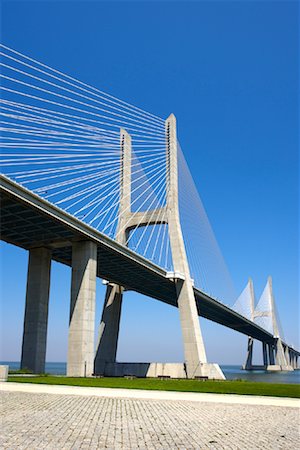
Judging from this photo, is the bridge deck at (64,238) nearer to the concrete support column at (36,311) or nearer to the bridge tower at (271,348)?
the concrete support column at (36,311)

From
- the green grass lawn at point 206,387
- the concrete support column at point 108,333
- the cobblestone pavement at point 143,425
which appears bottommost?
the green grass lawn at point 206,387

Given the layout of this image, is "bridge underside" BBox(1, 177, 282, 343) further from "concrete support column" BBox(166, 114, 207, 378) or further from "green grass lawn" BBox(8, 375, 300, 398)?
"green grass lawn" BBox(8, 375, 300, 398)

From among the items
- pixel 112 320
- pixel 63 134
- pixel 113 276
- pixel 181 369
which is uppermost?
pixel 63 134

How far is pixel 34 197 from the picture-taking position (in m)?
28.3

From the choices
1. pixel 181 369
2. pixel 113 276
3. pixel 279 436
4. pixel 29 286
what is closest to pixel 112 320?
pixel 113 276

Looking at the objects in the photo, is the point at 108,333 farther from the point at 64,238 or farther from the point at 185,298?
the point at 64,238

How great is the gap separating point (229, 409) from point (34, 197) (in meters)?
19.0

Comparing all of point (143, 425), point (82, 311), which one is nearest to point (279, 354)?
point (82, 311)

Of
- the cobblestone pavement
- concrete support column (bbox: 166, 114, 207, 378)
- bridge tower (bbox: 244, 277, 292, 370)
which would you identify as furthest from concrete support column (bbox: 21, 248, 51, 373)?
bridge tower (bbox: 244, 277, 292, 370)

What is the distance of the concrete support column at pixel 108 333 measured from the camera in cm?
4881

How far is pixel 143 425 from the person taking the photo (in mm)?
9430

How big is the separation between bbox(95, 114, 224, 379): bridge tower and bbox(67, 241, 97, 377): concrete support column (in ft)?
23.0

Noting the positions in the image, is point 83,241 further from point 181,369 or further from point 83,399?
point 83,399

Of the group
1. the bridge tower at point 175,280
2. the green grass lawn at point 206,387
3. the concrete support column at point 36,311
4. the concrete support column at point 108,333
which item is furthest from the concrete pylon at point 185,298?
the green grass lawn at point 206,387
